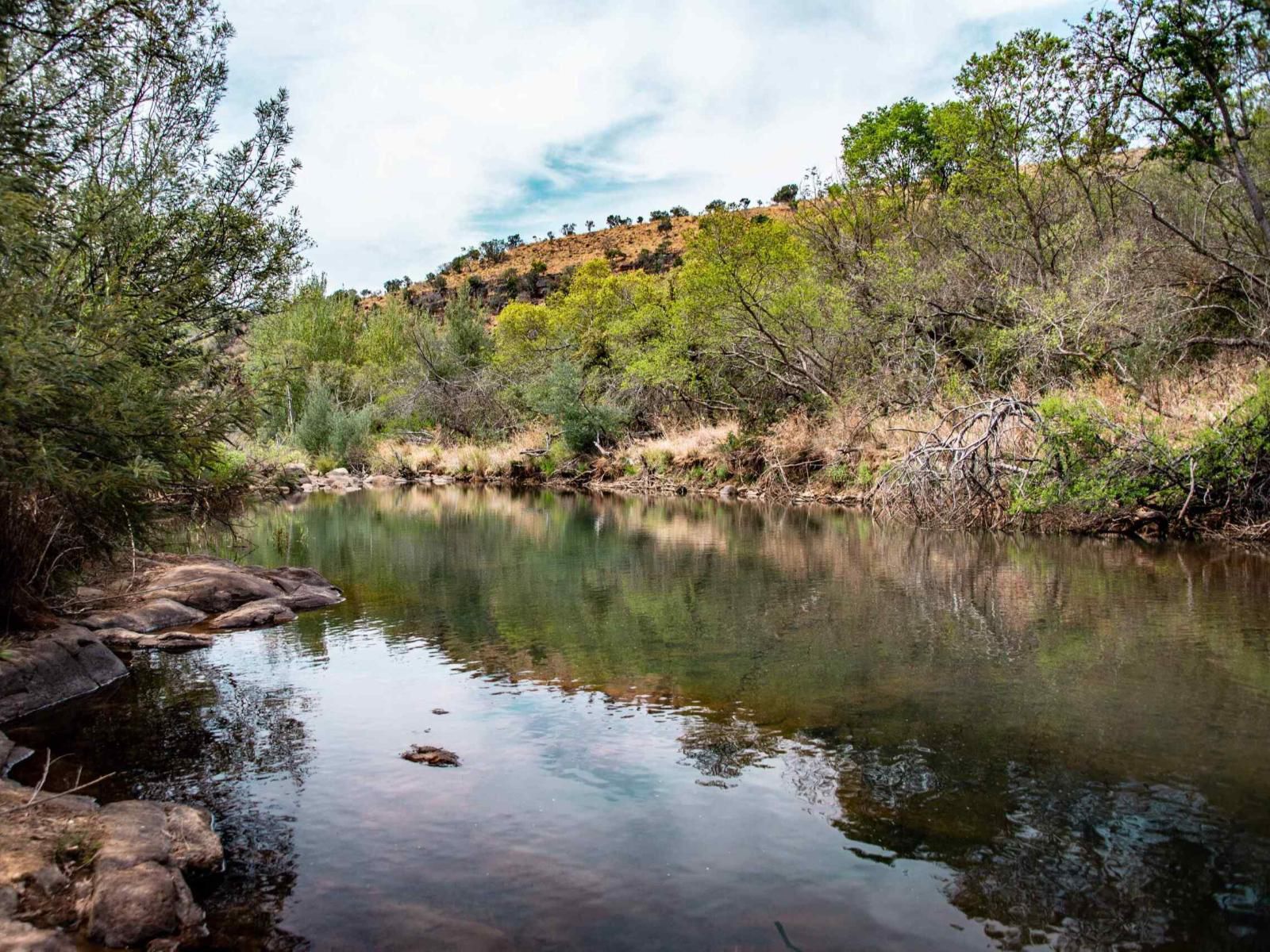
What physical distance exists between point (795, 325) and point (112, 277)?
2445 centimetres

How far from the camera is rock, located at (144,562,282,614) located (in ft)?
41.5

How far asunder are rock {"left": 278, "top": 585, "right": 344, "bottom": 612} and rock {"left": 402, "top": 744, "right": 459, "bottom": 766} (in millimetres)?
6641

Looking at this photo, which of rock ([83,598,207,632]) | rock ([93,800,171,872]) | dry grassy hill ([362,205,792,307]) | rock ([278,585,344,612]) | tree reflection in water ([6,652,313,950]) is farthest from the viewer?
dry grassy hill ([362,205,792,307])

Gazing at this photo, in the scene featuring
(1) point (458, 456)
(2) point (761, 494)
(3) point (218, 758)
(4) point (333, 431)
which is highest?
(4) point (333, 431)

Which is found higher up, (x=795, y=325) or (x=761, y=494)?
(x=795, y=325)

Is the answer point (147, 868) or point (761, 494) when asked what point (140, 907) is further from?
point (761, 494)

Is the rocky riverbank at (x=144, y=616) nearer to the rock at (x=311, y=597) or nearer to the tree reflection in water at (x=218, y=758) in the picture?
the rock at (x=311, y=597)

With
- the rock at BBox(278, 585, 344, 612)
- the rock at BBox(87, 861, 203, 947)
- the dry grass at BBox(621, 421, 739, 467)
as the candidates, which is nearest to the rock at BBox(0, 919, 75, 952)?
the rock at BBox(87, 861, 203, 947)

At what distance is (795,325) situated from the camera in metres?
31.2

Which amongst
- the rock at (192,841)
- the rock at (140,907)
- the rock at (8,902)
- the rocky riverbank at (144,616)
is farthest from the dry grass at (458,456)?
the rock at (8,902)

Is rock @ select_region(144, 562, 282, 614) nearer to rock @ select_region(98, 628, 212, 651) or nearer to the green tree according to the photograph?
rock @ select_region(98, 628, 212, 651)

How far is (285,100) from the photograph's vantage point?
530 inches

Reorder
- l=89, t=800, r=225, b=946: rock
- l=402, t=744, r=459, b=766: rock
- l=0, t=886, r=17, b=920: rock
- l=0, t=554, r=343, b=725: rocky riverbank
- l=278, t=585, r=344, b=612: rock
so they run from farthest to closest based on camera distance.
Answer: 1. l=278, t=585, r=344, b=612: rock
2. l=0, t=554, r=343, b=725: rocky riverbank
3. l=402, t=744, r=459, b=766: rock
4. l=89, t=800, r=225, b=946: rock
5. l=0, t=886, r=17, b=920: rock

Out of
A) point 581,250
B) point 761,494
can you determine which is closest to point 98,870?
point 761,494
